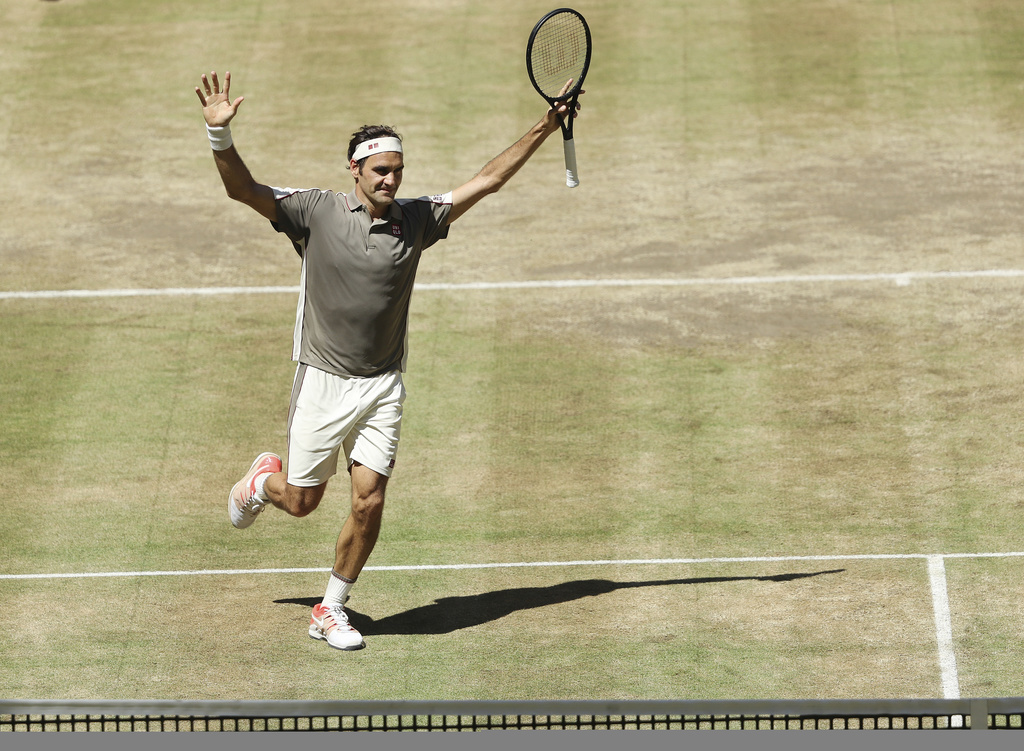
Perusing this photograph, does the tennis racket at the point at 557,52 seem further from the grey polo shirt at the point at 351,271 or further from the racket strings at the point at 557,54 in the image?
the grey polo shirt at the point at 351,271

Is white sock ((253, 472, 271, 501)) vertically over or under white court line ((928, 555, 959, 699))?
over

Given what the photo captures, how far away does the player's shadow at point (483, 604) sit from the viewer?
8.23 m

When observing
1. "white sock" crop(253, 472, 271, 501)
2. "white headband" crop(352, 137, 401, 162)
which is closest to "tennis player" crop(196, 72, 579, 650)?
"white headband" crop(352, 137, 401, 162)

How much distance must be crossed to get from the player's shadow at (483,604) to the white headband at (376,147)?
97.5 inches

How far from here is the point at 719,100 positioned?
1513 cm

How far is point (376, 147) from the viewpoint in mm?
7621

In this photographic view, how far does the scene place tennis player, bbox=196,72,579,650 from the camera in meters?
7.66

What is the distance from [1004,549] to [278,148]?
825cm

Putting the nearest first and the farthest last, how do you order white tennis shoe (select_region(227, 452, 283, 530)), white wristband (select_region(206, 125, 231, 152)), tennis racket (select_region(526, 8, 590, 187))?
white wristband (select_region(206, 125, 231, 152)) → white tennis shoe (select_region(227, 452, 283, 530)) → tennis racket (select_region(526, 8, 590, 187))

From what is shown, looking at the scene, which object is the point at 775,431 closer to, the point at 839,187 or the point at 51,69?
the point at 839,187

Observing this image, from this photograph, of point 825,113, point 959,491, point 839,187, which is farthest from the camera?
point 825,113

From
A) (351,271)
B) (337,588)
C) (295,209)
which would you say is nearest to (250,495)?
(337,588)

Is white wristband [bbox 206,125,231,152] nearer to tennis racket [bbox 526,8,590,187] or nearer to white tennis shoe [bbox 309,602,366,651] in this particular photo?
tennis racket [bbox 526,8,590,187]

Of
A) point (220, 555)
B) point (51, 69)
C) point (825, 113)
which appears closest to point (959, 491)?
point (220, 555)
